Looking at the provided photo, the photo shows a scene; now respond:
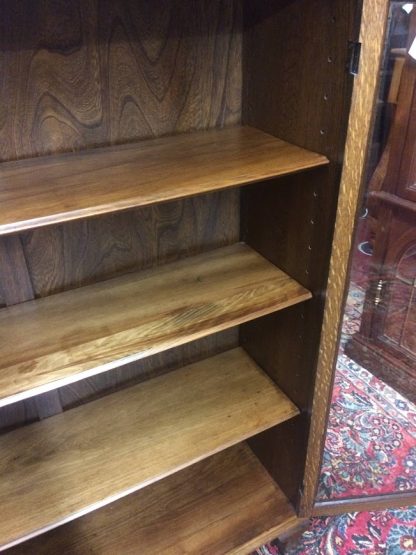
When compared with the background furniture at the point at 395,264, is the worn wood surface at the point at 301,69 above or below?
above

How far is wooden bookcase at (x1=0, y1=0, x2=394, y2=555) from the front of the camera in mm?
814

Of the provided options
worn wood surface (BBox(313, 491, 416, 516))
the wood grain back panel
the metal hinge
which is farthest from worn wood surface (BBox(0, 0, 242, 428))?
worn wood surface (BBox(313, 491, 416, 516))

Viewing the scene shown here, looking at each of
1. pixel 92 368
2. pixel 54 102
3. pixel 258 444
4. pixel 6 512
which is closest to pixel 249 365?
pixel 258 444

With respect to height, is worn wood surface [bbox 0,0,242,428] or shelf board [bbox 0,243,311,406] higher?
worn wood surface [bbox 0,0,242,428]

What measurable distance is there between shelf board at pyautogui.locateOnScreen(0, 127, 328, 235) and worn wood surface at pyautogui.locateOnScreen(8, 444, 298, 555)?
983 mm

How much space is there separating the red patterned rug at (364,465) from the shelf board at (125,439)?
0.27 m

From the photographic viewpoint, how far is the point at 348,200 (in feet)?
2.75

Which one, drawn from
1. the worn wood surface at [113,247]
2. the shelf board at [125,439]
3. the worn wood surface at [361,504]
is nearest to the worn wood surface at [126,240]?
the worn wood surface at [113,247]

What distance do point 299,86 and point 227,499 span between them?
116 centimetres

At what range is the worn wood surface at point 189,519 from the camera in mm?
1229

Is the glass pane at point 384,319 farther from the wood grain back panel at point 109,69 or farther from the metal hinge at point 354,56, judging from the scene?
the wood grain back panel at point 109,69

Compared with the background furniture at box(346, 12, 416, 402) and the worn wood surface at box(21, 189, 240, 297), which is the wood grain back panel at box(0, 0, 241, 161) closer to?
the worn wood surface at box(21, 189, 240, 297)

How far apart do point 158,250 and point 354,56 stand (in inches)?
23.5

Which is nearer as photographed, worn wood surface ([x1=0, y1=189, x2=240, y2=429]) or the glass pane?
the glass pane
